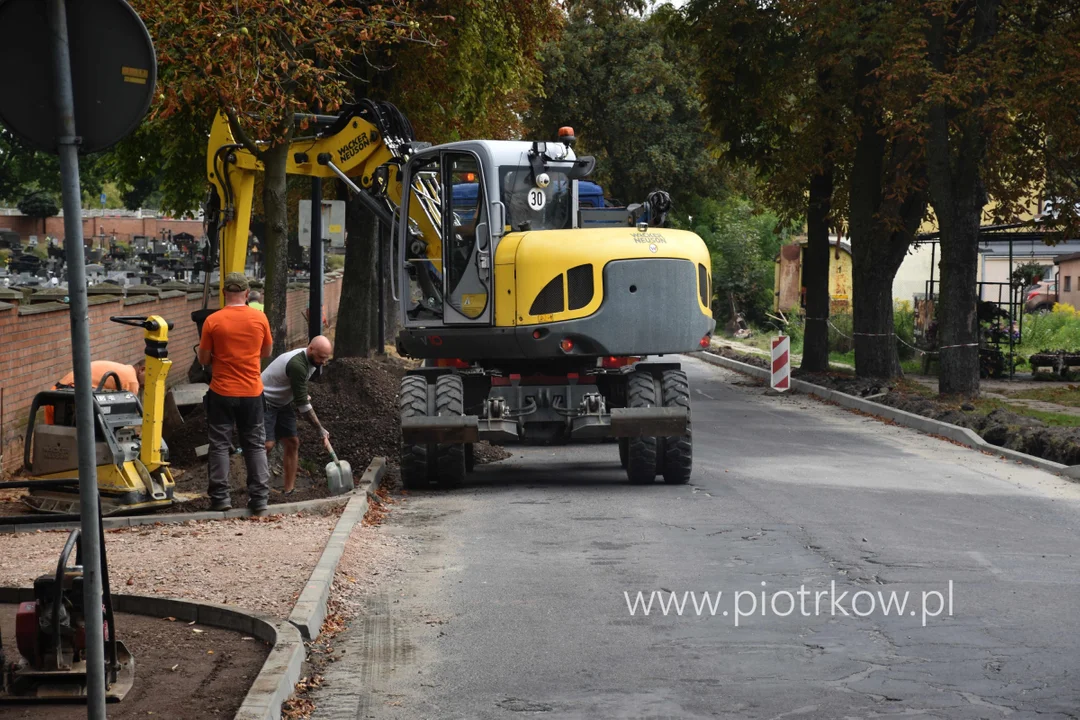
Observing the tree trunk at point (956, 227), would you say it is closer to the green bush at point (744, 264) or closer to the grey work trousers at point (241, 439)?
the grey work trousers at point (241, 439)

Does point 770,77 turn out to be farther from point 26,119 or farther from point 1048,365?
point 26,119

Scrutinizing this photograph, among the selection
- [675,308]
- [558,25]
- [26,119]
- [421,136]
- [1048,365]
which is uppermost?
[558,25]

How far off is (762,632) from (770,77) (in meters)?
23.5

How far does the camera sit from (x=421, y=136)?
25844 millimetres

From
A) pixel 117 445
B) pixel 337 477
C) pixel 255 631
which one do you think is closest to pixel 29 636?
pixel 255 631

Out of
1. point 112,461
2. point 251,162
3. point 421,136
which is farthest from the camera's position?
point 421,136

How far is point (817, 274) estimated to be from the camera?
31.1 m

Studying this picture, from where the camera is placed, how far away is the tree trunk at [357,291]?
995 inches

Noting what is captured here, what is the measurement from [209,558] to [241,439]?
89.0 inches

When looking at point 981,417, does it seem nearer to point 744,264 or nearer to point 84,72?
point 84,72

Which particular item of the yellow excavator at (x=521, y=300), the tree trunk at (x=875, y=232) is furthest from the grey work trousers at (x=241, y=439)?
the tree trunk at (x=875, y=232)

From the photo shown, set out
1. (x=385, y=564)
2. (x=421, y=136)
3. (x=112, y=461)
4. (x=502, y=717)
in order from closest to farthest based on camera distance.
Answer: (x=502, y=717) < (x=385, y=564) < (x=112, y=461) < (x=421, y=136)

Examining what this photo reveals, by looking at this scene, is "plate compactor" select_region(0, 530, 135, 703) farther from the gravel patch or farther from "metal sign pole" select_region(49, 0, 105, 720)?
the gravel patch

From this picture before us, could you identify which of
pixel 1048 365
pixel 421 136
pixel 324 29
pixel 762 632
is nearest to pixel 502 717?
pixel 762 632
